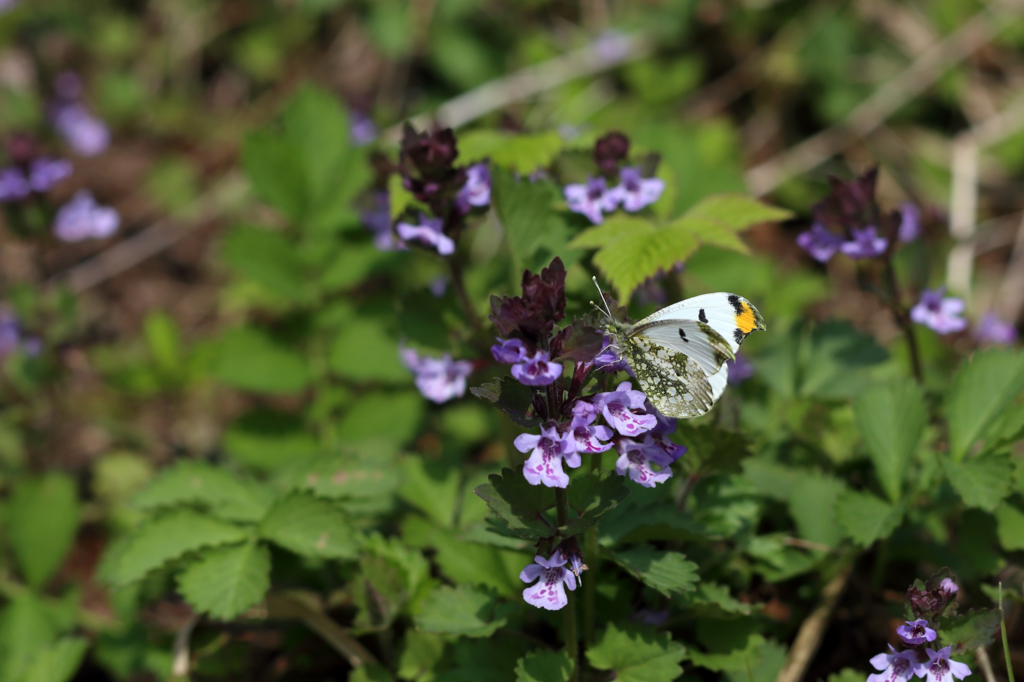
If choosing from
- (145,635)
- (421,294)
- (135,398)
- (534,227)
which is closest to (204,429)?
(135,398)

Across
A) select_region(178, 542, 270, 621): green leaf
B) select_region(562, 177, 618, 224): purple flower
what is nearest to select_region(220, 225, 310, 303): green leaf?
select_region(178, 542, 270, 621): green leaf

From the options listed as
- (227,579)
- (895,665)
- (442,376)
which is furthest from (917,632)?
(227,579)

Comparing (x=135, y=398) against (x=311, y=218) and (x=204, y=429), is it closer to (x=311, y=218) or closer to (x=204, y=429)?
(x=204, y=429)

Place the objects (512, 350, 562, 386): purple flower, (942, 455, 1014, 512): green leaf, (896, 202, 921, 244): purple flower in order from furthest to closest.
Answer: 1. (896, 202, 921, 244): purple flower
2. (942, 455, 1014, 512): green leaf
3. (512, 350, 562, 386): purple flower

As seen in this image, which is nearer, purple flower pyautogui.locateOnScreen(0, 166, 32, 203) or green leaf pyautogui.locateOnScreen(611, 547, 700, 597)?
green leaf pyautogui.locateOnScreen(611, 547, 700, 597)

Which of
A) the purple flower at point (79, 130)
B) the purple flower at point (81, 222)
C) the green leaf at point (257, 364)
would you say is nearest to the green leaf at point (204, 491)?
the green leaf at point (257, 364)

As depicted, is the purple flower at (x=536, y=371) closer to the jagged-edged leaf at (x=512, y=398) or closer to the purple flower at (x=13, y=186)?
the jagged-edged leaf at (x=512, y=398)

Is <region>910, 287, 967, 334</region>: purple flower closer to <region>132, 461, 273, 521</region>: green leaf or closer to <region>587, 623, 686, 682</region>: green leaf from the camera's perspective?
<region>587, 623, 686, 682</region>: green leaf
